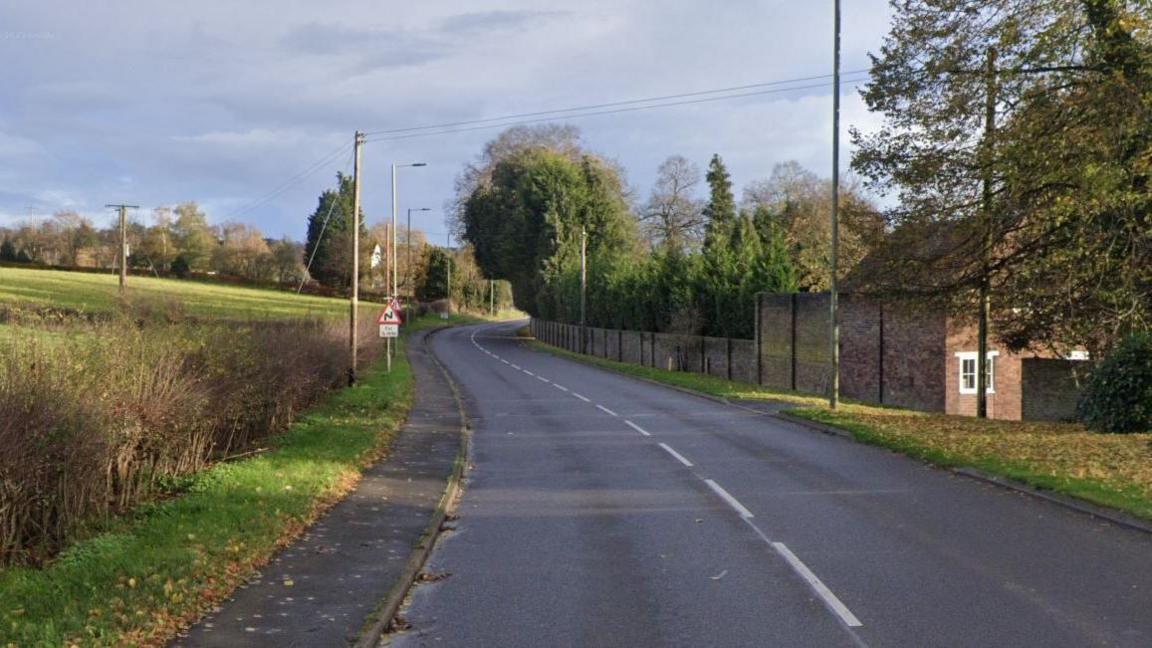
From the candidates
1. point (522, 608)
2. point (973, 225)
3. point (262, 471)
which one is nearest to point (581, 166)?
point (973, 225)

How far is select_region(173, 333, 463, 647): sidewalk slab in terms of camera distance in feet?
21.3

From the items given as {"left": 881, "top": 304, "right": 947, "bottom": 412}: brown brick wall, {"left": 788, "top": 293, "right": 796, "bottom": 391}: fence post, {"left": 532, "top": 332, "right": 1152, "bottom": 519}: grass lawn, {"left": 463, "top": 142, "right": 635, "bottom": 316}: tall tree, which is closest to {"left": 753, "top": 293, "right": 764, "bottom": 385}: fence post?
{"left": 788, "top": 293, "right": 796, "bottom": 391}: fence post

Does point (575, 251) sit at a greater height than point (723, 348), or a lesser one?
greater

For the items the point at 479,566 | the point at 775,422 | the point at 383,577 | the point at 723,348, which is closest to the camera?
the point at 383,577

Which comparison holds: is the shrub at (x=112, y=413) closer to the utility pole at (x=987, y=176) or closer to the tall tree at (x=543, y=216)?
the utility pole at (x=987, y=176)

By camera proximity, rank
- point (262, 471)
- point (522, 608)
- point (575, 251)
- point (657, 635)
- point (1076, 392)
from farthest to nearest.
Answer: point (575, 251) → point (1076, 392) → point (262, 471) → point (522, 608) → point (657, 635)

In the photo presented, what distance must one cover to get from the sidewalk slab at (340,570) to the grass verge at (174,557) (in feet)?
0.69

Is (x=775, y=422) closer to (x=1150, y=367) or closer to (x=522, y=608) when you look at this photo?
(x=1150, y=367)

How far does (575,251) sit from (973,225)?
54.1 m

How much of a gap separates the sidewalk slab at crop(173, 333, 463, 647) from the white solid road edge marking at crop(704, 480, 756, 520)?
354cm

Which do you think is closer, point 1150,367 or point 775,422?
point 1150,367

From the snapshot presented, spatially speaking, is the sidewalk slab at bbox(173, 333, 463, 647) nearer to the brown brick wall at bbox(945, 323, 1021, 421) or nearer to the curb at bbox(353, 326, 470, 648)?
the curb at bbox(353, 326, 470, 648)

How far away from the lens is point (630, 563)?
28.4ft

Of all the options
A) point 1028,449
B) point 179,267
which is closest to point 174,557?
point 1028,449
